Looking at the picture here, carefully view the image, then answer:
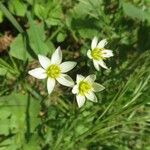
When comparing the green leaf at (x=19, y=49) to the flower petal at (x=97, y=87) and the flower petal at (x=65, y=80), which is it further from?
the flower petal at (x=97, y=87)

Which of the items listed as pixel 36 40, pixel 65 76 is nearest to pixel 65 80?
pixel 65 76

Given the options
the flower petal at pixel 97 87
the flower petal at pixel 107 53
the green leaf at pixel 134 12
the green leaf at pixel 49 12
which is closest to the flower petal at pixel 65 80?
the flower petal at pixel 97 87

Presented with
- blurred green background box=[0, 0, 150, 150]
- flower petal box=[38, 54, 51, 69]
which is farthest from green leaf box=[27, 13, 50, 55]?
flower petal box=[38, 54, 51, 69]

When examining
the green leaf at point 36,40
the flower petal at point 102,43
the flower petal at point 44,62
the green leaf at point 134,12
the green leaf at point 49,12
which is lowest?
the flower petal at point 44,62

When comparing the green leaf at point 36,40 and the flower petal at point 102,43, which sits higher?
the green leaf at point 36,40

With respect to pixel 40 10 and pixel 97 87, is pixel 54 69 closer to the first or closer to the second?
pixel 97 87

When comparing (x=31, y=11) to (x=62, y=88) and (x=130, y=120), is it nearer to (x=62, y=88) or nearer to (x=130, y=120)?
(x=62, y=88)

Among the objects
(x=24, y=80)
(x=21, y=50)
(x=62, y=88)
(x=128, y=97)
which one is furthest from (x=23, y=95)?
(x=128, y=97)
